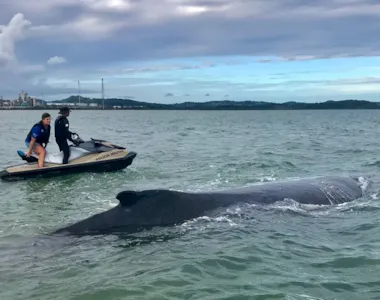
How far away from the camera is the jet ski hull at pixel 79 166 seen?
17.9 meters

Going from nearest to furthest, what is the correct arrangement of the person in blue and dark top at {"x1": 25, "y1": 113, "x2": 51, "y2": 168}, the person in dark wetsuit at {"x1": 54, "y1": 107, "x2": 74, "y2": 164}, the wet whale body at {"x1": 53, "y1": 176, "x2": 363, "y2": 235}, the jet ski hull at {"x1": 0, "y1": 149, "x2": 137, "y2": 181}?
1. the wet whale body at {"x1": 53, "y1": 176, "x2": 363, "y2": 235}
2. the person in blue and dark top at {"x1": 25, "y1": 113, "x2": 51, "y2": 168}
3. the jet ski hull at {"x1": 0, "y1": 149, "x2": 137, "y2": 181}
4. the person in dark wetsuit at {"x1": 54, "y1": 107, "x2": 74, "y2": 164}

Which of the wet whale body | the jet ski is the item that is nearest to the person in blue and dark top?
the jet ski

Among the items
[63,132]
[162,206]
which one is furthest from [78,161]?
[162,206]

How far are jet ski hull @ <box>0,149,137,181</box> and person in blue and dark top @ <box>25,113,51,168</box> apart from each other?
327 mm

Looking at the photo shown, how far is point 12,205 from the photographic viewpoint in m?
13.4

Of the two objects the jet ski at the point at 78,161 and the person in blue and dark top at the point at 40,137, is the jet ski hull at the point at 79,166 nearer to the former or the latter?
the jet ski at the point at 78,161

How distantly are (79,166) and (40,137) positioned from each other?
1729 millimetres

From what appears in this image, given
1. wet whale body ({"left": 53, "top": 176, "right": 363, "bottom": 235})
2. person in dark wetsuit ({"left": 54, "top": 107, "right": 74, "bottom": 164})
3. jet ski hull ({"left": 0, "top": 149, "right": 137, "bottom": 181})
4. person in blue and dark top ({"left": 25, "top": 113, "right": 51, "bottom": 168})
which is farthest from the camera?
person in dark wetsuit ({"left": 54, "top": 107, "right": 74, "bottom": 164})

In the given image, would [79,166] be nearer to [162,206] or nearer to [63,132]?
[63,132]

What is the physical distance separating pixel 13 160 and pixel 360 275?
2195cm

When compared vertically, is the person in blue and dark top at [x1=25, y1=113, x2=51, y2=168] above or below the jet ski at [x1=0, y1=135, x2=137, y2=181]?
above

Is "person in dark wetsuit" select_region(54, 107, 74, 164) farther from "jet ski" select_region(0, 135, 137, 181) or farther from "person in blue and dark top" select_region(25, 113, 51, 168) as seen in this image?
"person in blue and dark top" select_region(25, 113, 51, 168)

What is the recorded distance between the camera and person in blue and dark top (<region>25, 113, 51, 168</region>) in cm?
1778

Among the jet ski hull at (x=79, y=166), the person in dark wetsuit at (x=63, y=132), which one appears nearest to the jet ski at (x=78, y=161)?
the jet ski hull at (x=79, y=166)
